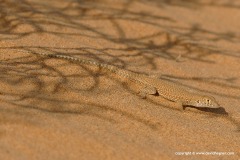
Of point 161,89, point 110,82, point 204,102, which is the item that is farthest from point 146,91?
point 204,102

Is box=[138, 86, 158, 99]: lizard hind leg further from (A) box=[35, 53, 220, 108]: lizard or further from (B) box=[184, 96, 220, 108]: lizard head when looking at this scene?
(B) box=[184, 96, 220, 108]: lizard head

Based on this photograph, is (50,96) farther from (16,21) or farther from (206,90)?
(206,90)

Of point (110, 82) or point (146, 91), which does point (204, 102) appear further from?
point (110, 82)

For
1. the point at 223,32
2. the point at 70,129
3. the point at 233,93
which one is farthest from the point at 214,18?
the point at 70,129

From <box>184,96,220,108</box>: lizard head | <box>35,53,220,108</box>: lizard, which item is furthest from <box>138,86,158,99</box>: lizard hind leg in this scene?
<box>184,96,220,108</box>: lizard head

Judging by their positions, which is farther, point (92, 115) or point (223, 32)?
point (223, 32)

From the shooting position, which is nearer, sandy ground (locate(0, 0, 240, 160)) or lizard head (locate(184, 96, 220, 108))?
sandy ground (locate(0, 0, 240, 160))
